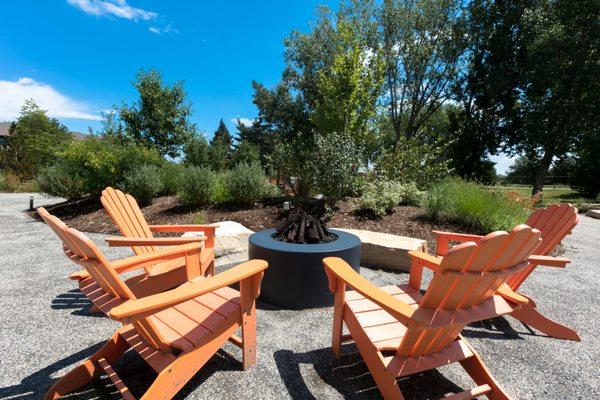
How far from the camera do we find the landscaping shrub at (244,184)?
20.3 feet

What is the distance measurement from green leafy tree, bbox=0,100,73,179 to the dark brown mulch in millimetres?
8170

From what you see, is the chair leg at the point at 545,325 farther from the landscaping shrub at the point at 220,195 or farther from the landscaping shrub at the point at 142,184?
the landscaping shrub at the point at 142,184

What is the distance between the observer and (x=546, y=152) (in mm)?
14102

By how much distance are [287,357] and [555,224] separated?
249 cm

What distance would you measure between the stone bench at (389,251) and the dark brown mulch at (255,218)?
941mm

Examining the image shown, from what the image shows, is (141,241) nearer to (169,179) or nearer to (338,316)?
(338,316)

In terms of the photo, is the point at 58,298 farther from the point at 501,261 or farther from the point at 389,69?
the point at 389,69

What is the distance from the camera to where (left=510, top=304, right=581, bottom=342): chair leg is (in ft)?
7.31

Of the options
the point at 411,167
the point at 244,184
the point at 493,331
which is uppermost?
the point at 411,167

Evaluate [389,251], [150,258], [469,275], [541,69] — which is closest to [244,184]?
[389,251]

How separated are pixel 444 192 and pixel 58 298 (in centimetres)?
574

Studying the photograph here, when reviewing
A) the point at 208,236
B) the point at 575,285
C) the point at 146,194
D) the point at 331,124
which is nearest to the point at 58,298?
the point at 208,236

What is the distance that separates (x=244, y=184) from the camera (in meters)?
6.18

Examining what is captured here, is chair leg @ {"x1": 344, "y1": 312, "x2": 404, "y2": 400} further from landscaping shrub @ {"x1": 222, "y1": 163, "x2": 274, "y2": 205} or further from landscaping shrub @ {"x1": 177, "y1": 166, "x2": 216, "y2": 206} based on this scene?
landscaping shrub @ {"x1": 177, "y1": 166, "x2": 216, "y2": 206}
